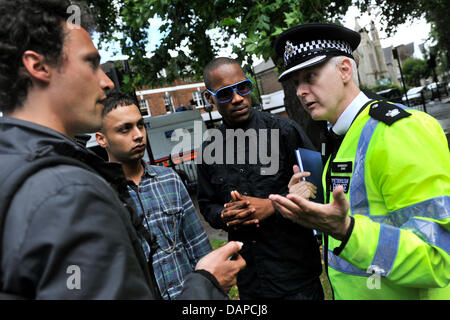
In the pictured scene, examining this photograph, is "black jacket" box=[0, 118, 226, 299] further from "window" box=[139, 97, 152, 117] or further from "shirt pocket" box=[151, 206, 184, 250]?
"window" box=[139, 97, 152, 117]

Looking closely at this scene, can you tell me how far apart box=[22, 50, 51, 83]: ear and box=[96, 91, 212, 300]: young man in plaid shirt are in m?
1.13

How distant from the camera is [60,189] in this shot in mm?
820

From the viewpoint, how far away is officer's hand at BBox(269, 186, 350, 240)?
133cm

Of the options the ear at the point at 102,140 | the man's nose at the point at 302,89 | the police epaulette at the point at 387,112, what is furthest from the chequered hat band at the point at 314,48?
the ear at the point at 102,140

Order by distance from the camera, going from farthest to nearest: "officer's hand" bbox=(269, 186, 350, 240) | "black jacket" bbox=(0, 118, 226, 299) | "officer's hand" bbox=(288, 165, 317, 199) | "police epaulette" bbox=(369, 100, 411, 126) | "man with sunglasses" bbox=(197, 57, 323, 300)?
"man with sunglasses" bbox=(197, 57, 323, 300) → "officer's hand" bbox=(288, 165, 317, 199) → "police epaulette" bbox=(369, 100, 411, 126) → "officer's hand" bbox=(269, 186, 350, 240) → "black jacket" bbox=(0, 118, 226, 299)

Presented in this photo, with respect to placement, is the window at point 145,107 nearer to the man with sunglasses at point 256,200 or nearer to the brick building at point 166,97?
the brick building at point 166,97

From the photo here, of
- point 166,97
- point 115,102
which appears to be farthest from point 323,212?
point 166,97

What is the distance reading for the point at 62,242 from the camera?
764mm

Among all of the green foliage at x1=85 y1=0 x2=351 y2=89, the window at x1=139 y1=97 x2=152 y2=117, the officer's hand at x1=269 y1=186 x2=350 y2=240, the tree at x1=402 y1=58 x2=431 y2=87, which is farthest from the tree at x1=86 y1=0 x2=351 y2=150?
the tree at x1=402 y1=58 x2=431 y2=87

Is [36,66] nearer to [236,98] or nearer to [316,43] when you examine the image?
[316,43]

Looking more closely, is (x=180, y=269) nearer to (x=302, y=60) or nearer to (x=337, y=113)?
(x=337, y=113)

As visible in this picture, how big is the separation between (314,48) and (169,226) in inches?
65.2
